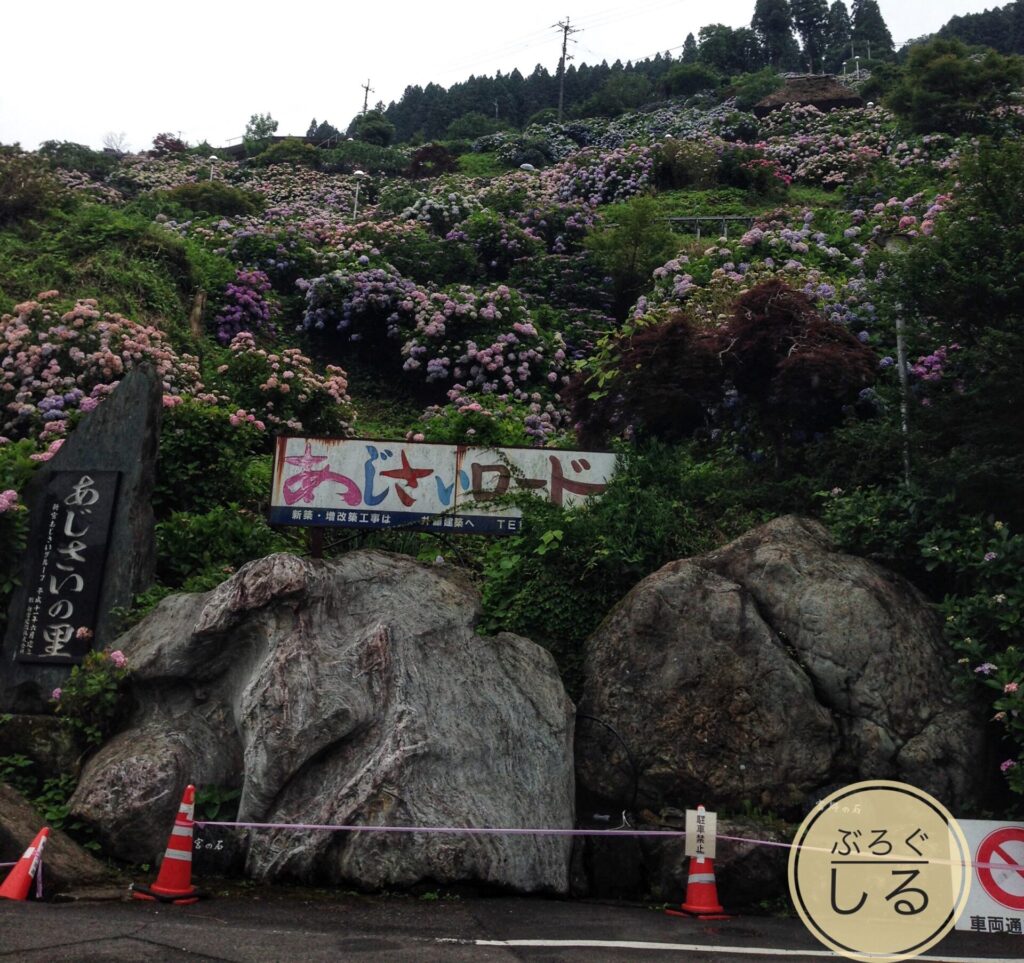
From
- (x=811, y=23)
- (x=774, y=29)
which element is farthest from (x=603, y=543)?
(x=811, y=23)

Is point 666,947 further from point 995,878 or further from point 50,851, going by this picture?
point 50,851

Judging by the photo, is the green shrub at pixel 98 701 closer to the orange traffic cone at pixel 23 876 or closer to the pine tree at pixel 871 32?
the orange traffic cone at pixel 23 876

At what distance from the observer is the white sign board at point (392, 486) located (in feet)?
29.5

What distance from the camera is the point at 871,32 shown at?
84062 millimetres

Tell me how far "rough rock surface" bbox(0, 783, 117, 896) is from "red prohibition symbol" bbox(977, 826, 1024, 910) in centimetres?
538

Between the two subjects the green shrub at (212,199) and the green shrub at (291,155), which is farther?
the green shrub at (291,155)

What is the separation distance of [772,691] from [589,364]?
5270 mm

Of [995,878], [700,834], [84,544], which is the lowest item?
[995,878]

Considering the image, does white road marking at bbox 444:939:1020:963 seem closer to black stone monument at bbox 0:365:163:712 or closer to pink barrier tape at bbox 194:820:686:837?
pink barrier tape at bbox 194:820:686:837

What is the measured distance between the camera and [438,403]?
54.5 ft

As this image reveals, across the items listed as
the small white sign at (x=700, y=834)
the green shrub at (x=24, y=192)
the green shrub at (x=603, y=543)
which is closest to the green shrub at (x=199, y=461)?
the green shrub at (x=603, y=543)

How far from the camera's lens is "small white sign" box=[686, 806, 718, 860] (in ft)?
21.1

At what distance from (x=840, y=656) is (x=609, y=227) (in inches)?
628

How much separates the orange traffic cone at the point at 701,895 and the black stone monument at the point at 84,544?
4.98m
